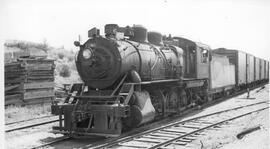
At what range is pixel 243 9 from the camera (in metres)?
8.02

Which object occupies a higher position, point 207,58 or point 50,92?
point 207,58

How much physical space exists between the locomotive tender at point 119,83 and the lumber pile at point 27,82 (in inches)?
203

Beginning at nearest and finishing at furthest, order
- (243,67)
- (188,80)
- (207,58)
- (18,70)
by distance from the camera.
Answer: (188,80) < (18,70) < (207,58) < (243,67)

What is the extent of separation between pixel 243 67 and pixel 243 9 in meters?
15.1

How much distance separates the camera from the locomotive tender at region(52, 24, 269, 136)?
27.0 feet

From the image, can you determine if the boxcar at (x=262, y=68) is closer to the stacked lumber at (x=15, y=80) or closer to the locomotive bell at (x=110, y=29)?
the stacked lumber at (x=15, y=80)

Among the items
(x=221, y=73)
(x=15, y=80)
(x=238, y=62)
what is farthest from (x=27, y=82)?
(x=238, y=62)

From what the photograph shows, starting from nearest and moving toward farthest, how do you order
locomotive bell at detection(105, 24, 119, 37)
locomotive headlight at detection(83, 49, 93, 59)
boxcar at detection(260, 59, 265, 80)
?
locomotive headlight at detection(83, 49, 93, 59) → locomotive bell at detection(105, 24, 119, 37) → boxcar at detection(260, 59, 265, 80)

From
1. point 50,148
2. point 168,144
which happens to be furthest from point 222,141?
point 50,148

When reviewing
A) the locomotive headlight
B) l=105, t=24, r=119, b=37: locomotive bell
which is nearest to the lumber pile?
the locomotive headlight

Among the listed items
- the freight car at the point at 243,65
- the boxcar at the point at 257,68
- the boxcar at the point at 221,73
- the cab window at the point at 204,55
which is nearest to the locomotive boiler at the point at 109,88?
the cab window at the point at 204,55

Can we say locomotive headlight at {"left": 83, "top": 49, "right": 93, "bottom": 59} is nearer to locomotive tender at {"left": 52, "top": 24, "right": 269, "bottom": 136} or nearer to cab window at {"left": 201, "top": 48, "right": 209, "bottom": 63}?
locomotive tender at {"left": 52, "top": 24, "right": 269, "bottom": 136}

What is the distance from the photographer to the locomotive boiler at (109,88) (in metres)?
8.15

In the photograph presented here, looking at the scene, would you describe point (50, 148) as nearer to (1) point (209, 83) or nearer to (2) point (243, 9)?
(2) point (243, 9)
